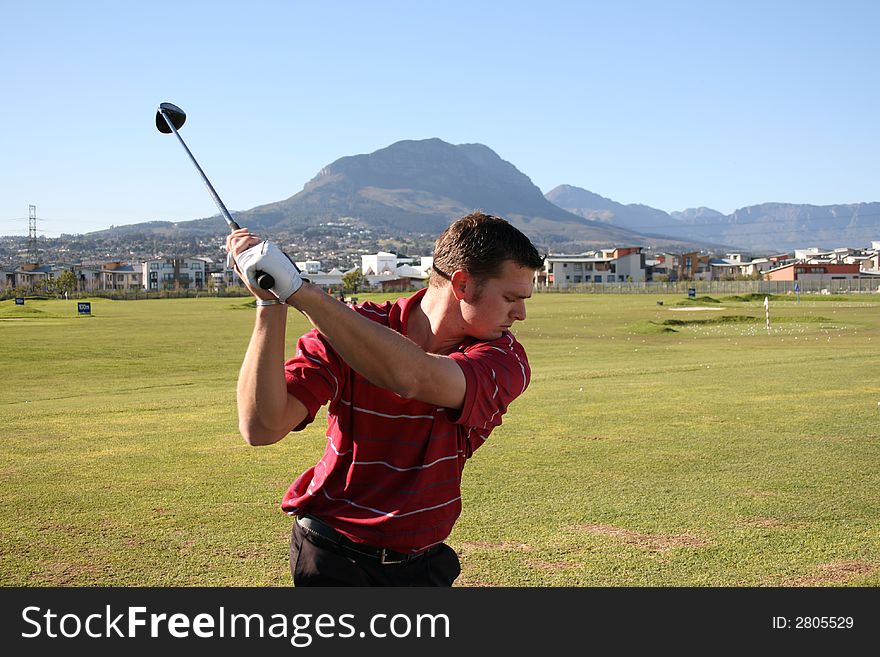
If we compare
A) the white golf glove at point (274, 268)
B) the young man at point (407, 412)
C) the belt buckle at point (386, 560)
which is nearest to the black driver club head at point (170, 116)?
the young man at point (407, 412)

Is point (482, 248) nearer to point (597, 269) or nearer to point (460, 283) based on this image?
point (460, 283)

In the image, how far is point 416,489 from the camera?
3820 millimetres

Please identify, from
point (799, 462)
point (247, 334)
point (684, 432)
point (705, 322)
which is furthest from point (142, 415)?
point (705, 322)

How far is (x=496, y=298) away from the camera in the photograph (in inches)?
146

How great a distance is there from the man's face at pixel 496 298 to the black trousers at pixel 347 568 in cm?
101

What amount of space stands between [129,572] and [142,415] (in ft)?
29.8

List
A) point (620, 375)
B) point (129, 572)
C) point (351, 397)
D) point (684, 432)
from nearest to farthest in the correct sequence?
1. point (351, 397)
2. point (129, 572)
3. point (684, 432)
4. point (620, 375)

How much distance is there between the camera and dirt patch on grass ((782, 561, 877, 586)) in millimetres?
6531

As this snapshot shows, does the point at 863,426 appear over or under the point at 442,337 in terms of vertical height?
under

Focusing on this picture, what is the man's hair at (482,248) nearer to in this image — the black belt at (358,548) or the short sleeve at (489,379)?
the short sleeve at (489,379)

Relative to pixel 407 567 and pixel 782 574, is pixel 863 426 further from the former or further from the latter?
pixel 407 567

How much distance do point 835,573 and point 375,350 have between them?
16.2 ft

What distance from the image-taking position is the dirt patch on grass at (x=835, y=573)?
6.53 metres

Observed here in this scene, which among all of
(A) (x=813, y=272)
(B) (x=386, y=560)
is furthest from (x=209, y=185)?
(A) (x=813, y=272)
